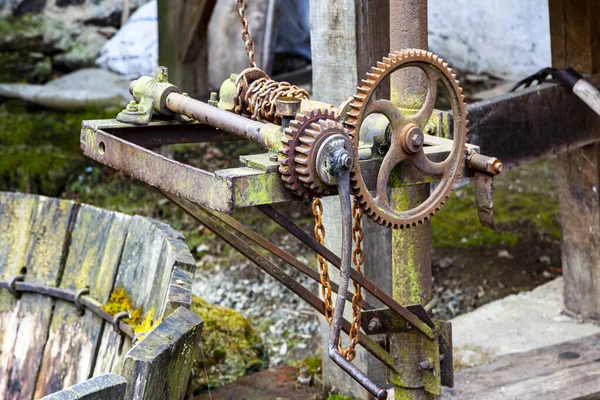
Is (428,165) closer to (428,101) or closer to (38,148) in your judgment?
(428,101)

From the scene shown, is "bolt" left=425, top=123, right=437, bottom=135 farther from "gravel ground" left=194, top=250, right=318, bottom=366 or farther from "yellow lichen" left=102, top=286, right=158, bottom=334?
"gravel ground" left=194, top=250, right=318, bottom=366

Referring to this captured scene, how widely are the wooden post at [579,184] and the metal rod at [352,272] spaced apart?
199 centimetres

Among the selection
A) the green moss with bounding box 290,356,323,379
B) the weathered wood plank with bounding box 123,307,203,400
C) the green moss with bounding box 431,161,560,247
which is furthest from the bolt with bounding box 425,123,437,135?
the green moss with bounding box 431,161,560,247

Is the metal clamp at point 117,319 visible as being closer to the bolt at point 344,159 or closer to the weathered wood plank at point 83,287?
the weathered wood plank at point 83,287

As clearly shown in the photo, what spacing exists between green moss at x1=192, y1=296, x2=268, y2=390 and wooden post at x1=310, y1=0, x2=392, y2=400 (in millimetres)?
645

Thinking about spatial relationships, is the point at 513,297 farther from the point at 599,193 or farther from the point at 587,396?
the point at 587,396

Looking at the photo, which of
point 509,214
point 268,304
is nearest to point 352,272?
point 268,304

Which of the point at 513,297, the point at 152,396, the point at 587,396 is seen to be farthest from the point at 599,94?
the point at 152,396

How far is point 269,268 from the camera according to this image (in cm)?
253

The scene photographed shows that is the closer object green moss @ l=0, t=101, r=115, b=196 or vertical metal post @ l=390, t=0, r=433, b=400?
vertical metal post @ l=390, t=0, r=433, b=400

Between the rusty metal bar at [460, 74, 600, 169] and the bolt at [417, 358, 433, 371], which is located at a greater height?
the rusty metal bar at [460, 74, 600, 169]

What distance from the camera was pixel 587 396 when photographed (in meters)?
3.56

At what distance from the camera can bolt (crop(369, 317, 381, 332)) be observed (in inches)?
99.0

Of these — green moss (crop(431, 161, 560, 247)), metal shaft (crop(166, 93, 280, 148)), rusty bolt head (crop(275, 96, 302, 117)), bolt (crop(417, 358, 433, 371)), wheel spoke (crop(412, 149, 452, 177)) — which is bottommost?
green moss (crop(431, 161, 560, 247))
